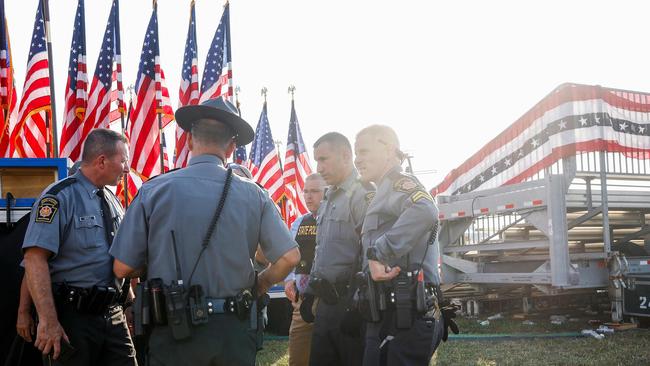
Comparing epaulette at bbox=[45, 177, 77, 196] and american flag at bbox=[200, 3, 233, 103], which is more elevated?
american flag at bbox=[200, 3, 233, 103]

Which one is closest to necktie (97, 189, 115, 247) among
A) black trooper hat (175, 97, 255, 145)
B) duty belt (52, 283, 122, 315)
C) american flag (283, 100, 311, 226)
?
duty belt (52, 283, 122, 315)

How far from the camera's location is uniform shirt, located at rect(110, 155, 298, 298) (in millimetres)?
2871

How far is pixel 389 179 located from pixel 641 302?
6.17 m

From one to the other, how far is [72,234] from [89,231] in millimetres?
100

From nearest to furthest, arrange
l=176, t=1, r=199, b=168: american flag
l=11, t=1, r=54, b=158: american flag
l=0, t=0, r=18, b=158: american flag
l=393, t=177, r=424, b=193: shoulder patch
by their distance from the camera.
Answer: l=393, t=177, r=424, b=193: shoulder patch
l=11, t=1, r=54, b=158: american flag
l=0, t=0, r=18, b=158: american flag
l=176, t=1, r=199, b=168: american flag

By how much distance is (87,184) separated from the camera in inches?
154

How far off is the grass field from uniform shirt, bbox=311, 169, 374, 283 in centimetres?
264

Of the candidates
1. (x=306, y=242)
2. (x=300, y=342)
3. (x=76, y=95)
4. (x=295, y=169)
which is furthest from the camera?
(x=295, y=169)

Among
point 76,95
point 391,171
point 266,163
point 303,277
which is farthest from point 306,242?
point 266,163

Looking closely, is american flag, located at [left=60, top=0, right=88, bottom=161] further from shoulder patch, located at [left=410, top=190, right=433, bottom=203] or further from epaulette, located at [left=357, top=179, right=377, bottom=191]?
shoulder patch, located at [left=410, top=190, right=433, bottom=203]

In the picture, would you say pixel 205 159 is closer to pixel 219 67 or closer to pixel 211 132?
pixel 211 132

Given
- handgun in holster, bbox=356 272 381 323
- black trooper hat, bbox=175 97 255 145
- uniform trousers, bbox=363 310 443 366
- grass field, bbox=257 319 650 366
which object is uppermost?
black trooper hat, bbox=175 97 255 145

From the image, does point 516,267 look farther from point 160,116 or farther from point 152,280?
point 152,280

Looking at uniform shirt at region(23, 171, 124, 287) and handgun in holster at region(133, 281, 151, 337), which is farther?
uniform shirt at region(23, 171, 124, 287)
